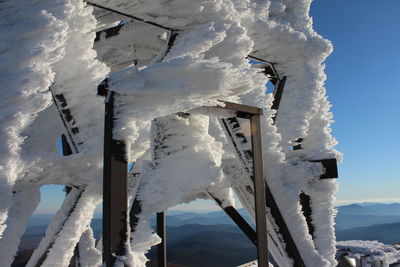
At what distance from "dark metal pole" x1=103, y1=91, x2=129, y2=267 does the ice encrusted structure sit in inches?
4.4

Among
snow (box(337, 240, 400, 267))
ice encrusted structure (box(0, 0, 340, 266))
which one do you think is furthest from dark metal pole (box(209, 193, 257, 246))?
snow (box(337, 240, 400, 267))

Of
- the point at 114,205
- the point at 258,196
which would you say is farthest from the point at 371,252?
the point at 114,205

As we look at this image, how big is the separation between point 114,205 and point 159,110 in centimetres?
97

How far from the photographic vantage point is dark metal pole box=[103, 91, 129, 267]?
9.71 ft

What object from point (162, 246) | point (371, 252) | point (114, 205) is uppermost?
point (114, 205)

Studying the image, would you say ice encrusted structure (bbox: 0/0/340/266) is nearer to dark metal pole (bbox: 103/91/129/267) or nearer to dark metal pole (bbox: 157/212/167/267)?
dark metal pole (bbox: 103/91/129/267)

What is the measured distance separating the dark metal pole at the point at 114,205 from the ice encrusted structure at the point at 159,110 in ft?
0.37

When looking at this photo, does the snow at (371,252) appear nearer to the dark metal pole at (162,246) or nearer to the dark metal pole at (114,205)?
the dark metal pole at (162,246)

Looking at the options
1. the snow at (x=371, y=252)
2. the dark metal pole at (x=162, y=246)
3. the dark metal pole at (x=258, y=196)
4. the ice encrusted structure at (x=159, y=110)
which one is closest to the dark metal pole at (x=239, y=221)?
the ice encrusted structure at (x=159, y=110)

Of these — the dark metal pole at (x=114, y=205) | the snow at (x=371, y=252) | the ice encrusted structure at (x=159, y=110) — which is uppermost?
the ice encrusted structure at (x=159, y=110)

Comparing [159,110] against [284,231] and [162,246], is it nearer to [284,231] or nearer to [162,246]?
[284,231]

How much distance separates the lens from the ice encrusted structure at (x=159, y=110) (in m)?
3.21

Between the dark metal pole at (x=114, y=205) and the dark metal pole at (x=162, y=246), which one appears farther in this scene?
the dark metal pole at (x=162, y=246)

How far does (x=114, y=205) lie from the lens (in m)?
2.96
